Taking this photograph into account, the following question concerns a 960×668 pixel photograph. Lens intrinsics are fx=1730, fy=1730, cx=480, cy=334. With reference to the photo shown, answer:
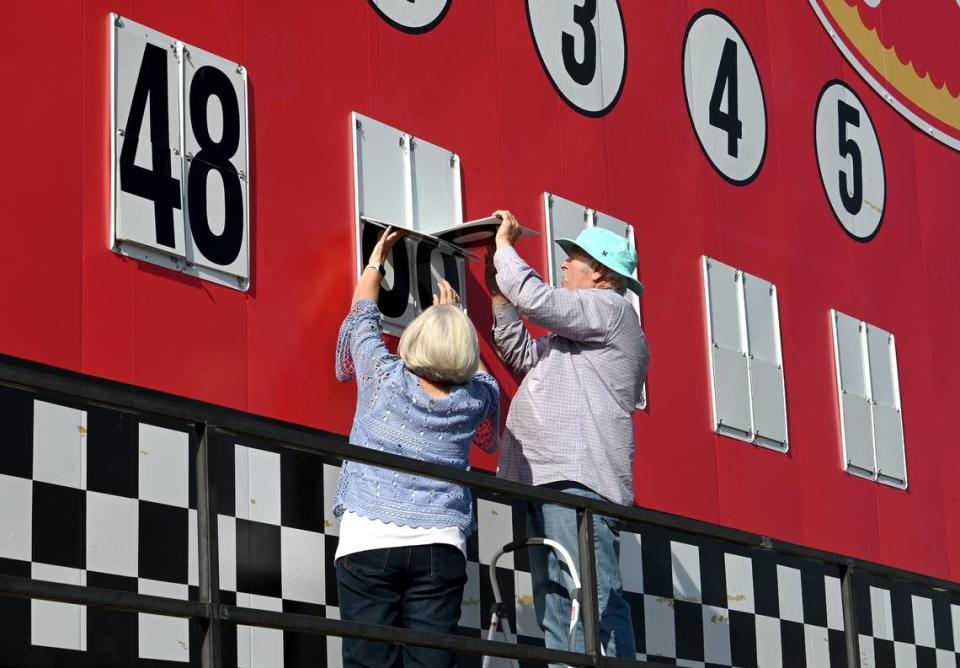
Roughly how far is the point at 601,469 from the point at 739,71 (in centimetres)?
237

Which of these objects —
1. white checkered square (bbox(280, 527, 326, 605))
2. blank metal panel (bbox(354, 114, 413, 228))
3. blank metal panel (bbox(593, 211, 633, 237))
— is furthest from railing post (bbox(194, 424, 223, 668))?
blank metal panel (bbox(593, 211, 633, 237))

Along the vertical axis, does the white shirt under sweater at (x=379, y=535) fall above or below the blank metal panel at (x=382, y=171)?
below

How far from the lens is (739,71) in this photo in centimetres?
595

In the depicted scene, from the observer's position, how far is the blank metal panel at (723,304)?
5582 mm

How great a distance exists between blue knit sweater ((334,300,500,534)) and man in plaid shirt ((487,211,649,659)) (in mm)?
265

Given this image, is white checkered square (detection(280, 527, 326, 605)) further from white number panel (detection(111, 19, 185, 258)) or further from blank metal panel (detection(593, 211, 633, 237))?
blank metal panel (detection(593, 211, 633, 237))

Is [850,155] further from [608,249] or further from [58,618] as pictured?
[58,618]

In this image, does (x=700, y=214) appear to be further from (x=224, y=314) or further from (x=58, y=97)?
(x=58, y=97)

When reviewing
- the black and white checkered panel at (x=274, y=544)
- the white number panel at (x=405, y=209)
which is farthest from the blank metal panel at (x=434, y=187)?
the black and white checkered panel at (x=274, y=544)

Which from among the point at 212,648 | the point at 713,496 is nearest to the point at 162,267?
the point at 212,648

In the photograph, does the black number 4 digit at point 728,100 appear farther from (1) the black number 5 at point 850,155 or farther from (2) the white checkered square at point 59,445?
(2) the white checkered square at point 59,445

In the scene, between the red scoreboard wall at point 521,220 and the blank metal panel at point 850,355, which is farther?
the blank metal panel at point 850,355

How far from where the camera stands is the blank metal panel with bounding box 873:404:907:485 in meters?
6.29

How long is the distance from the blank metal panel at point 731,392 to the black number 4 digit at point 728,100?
729 millimetres
